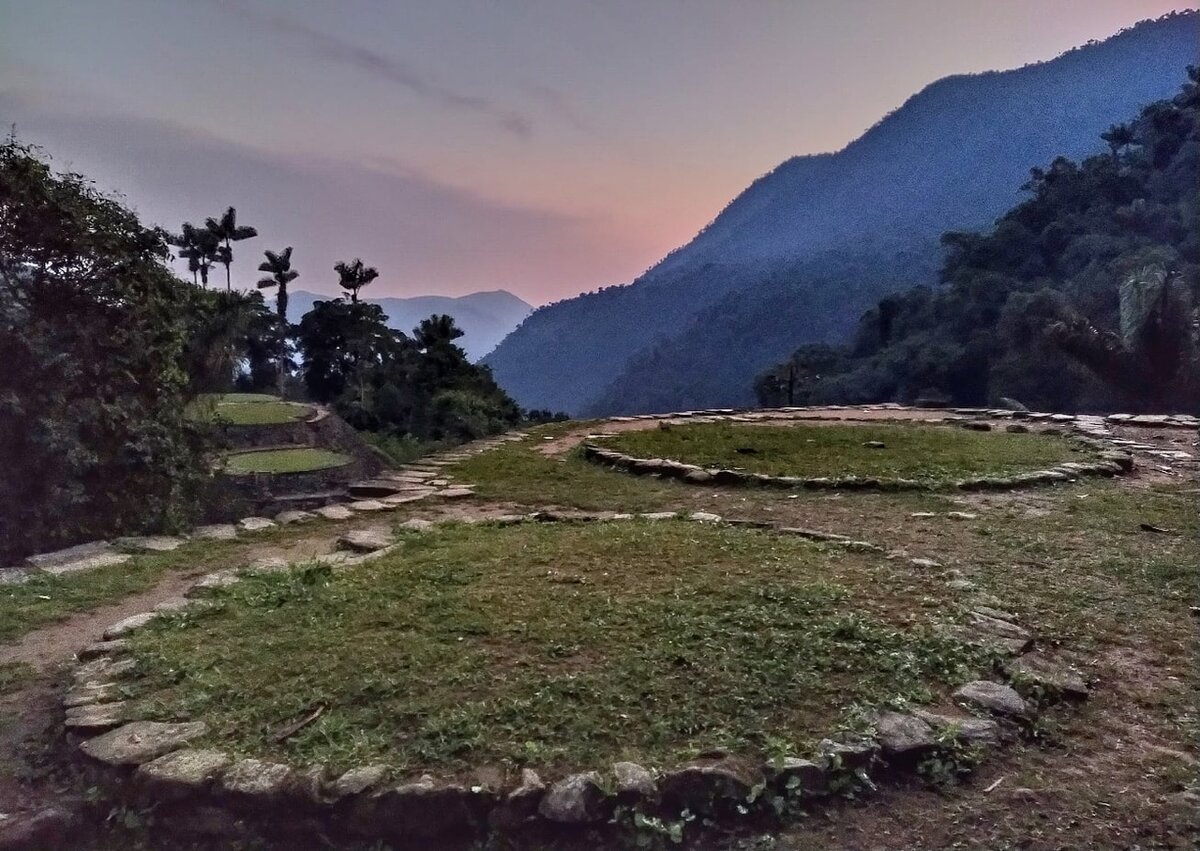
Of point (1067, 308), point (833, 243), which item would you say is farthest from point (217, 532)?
point (833, 243)

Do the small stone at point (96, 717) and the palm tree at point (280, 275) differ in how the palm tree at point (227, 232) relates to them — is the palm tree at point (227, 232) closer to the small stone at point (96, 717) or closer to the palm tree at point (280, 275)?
the palm tree at point (280, 275)

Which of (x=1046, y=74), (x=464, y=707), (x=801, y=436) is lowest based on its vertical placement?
(x=464, y=707)

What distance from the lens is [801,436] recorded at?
9.61 meters

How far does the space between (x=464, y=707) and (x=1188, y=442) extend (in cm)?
989

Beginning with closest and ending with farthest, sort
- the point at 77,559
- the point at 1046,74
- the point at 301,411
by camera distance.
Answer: the point at 77,559 < the point at 301,411 < the point at 1046,74

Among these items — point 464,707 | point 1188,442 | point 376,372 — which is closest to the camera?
point 464,707

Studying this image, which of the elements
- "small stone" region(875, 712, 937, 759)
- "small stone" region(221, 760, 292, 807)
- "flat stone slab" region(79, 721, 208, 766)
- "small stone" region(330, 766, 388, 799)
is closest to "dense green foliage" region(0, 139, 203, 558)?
"flat stone slab" region(79, 721, 208, 766)

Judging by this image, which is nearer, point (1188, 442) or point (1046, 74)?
point (1188, 442)

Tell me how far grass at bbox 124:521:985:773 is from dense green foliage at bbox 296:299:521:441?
17611 mm

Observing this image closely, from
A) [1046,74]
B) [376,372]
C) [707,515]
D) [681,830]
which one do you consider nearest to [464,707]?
[681,830]

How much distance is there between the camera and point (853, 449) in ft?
28.1

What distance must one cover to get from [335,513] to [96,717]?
11.3 ft

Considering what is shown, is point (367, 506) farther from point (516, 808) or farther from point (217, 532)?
point (516, 808)

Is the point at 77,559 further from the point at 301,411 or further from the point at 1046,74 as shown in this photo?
the point at 1046,74
